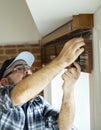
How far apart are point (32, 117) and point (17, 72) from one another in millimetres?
267

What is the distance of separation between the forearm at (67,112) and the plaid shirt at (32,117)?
0.08 meters

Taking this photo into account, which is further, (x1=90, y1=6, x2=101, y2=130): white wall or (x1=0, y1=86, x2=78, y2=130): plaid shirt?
(x1=0, y1=86, x2=78, y2=130): plaid shirt

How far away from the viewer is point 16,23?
10.8 ft

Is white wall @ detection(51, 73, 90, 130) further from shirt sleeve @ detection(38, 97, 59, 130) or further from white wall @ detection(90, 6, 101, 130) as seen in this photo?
white wall @ detection(90, 6, 101, 130)

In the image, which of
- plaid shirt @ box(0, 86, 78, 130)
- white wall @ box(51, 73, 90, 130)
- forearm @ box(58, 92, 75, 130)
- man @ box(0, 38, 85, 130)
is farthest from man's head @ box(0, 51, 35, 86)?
white wall @ box(51, 73, 90, 130)

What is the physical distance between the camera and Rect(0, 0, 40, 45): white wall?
3254mm

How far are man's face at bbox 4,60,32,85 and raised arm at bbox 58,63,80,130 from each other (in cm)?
27

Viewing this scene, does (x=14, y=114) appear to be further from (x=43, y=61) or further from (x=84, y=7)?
(x=43, y=61)

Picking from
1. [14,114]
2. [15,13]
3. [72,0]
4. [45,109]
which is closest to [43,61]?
[15,13]

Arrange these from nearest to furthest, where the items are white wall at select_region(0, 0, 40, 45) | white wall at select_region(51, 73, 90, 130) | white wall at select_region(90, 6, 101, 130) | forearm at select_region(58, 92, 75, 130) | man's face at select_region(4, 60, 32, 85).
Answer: white wall at select_region(90, 6, 101, 130)
forearm at select_region(58, 92, 75, 130)
man's face at select_region(4, 60, 32, 85)
white wall at select_region(51, 73, 90, 130)
white wall at select_region(0, 0, 40, 45)

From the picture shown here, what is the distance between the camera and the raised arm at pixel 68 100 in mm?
1282

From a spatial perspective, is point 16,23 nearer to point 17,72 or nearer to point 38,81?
point 17,72

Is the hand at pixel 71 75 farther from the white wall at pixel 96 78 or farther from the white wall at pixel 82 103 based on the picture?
the white wall at pixel 82 103

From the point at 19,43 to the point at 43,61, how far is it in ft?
1.20
